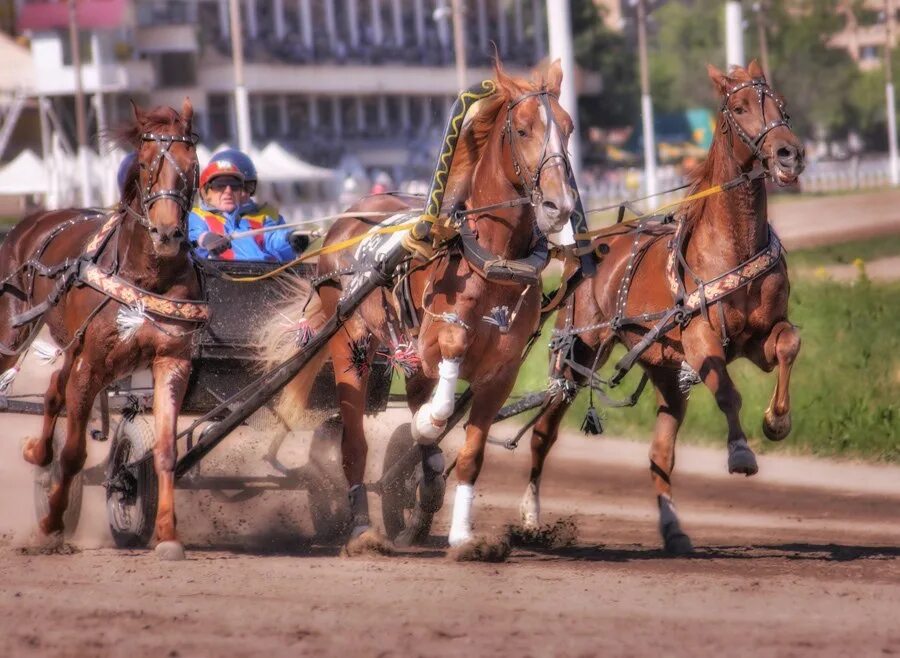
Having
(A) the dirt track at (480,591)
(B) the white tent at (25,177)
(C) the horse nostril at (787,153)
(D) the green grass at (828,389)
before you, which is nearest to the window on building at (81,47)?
(B) the white tent at (25,177)

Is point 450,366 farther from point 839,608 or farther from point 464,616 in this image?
point 839,608

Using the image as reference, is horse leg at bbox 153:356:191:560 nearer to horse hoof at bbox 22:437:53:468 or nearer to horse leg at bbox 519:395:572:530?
horse hoof at bbox 22:437:53:468

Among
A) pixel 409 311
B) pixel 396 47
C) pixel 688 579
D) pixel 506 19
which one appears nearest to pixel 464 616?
pixel 688 579

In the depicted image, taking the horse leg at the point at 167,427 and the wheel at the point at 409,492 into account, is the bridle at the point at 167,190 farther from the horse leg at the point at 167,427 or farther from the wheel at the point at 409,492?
the wheel at the point at 409,492

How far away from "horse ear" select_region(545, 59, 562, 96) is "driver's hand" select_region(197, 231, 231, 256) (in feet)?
7.12

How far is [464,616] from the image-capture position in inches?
250

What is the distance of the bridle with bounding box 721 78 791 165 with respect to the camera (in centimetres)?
848

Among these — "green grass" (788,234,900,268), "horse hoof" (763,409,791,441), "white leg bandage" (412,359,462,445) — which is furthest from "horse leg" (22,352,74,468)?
"green grass" (788,234,900,268)

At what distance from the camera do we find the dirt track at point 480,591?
589cm

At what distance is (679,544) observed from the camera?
28.8 ft

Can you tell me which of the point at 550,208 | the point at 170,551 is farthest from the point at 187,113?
the point at 170,551

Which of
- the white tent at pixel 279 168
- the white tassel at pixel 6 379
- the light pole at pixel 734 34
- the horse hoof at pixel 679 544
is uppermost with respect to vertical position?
the white tent at pixel 279 168

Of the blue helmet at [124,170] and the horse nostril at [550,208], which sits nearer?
the horse nostril at [550,208]

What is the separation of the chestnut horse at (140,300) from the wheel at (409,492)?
1.41 metres
